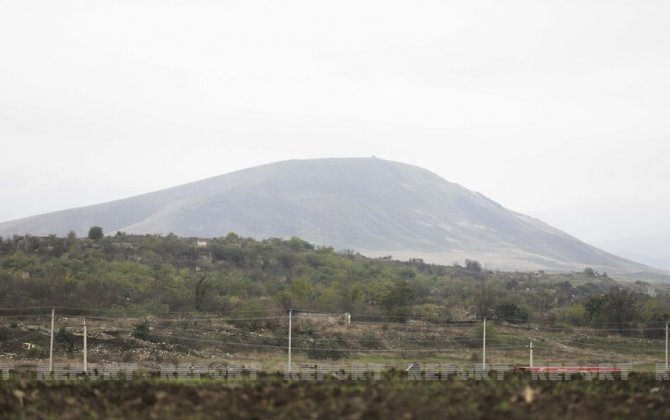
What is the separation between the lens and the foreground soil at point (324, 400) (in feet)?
94.9

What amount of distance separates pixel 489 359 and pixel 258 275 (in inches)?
2058

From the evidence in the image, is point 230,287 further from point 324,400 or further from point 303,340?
point 324,400

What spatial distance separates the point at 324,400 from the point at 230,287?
2807 inches

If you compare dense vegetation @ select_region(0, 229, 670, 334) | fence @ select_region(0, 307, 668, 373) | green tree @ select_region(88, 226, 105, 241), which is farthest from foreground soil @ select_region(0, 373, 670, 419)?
green tree @ select_region(88, 226, 105, 241)

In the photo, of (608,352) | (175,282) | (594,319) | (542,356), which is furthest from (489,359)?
(175,282)

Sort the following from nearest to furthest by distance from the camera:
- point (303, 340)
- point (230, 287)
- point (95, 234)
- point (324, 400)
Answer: point (324, 400) < point (303, 340) < point (230, 287) < point (95, 234)

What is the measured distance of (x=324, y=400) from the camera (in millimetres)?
30969

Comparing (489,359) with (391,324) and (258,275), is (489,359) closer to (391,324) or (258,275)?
(391,324)

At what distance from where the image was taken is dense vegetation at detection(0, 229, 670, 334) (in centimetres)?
8850

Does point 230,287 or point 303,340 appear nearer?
point 303,340

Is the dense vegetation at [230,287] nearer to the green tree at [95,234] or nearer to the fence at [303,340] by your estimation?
the green tree at [95,234]

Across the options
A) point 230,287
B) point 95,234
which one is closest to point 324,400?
point 230,287

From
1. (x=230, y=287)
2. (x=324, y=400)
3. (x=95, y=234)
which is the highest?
(x=95, y=234)

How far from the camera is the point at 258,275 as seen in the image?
120m
